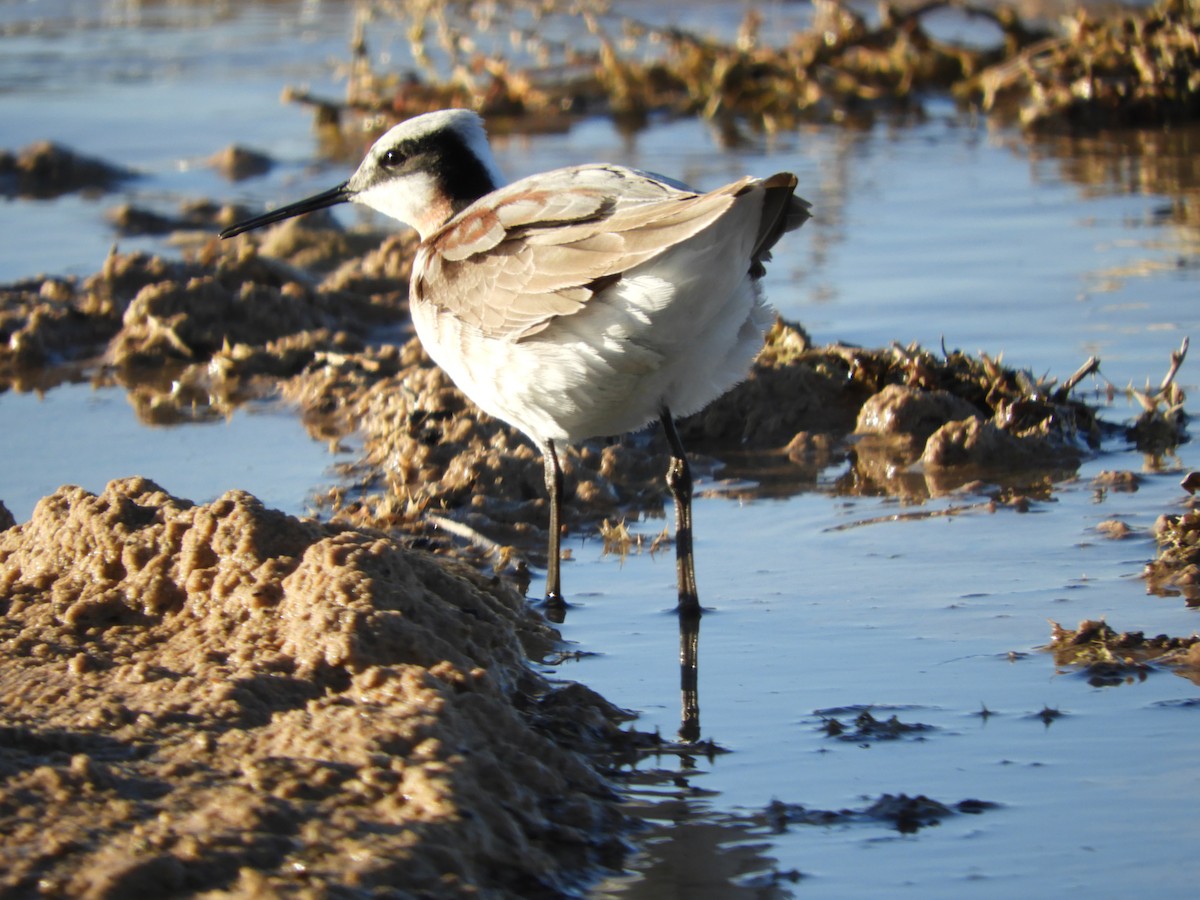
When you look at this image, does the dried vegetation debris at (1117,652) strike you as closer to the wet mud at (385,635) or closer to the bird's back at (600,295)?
the wet mud at (385,635)

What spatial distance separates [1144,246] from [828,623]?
4544mm

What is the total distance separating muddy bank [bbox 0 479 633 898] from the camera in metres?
3.20

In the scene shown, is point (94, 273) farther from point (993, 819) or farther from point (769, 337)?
point (993, 819)

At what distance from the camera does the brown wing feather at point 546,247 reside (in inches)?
178

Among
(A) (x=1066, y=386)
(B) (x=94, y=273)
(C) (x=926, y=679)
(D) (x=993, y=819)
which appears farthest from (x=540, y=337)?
(B) (x=94, y=273)

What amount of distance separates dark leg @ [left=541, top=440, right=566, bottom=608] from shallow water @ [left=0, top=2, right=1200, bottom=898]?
0.09m

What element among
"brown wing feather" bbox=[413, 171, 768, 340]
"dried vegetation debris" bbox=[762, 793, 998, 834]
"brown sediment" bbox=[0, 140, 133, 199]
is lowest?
"dried vegetation debris" bbox=[762, 793, 998, 834]

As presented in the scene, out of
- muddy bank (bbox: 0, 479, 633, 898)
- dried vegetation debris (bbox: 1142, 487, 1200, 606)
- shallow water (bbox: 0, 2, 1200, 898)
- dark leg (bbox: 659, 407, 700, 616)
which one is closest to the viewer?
muddy bank (bbox: 0, 479, 633, 898)

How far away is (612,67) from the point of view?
13406 mm

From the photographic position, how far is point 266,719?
372 cm

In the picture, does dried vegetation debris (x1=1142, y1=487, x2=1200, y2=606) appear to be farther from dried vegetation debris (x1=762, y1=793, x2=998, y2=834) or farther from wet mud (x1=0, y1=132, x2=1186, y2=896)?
dried vegetation debris (x1=762, y1=793, x2=998, y2=834)

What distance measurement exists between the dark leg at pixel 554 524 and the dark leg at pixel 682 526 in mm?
377

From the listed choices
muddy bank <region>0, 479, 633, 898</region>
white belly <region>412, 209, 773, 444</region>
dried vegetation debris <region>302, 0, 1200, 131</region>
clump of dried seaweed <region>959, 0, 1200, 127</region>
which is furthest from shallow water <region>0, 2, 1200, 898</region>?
dried vegetation debris <region>302, 0, 1200, 131</region>

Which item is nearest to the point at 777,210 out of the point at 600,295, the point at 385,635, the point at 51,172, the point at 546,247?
the point at 600,295
